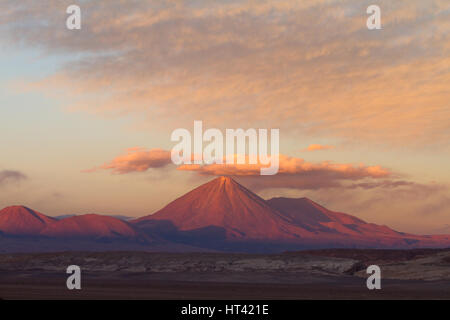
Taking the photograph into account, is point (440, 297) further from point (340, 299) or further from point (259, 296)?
point (259, 296)

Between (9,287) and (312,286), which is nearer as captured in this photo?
(9,287)

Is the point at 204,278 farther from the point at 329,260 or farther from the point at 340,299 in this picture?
the point at 340,299

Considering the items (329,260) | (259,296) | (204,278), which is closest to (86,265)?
(204,278)
